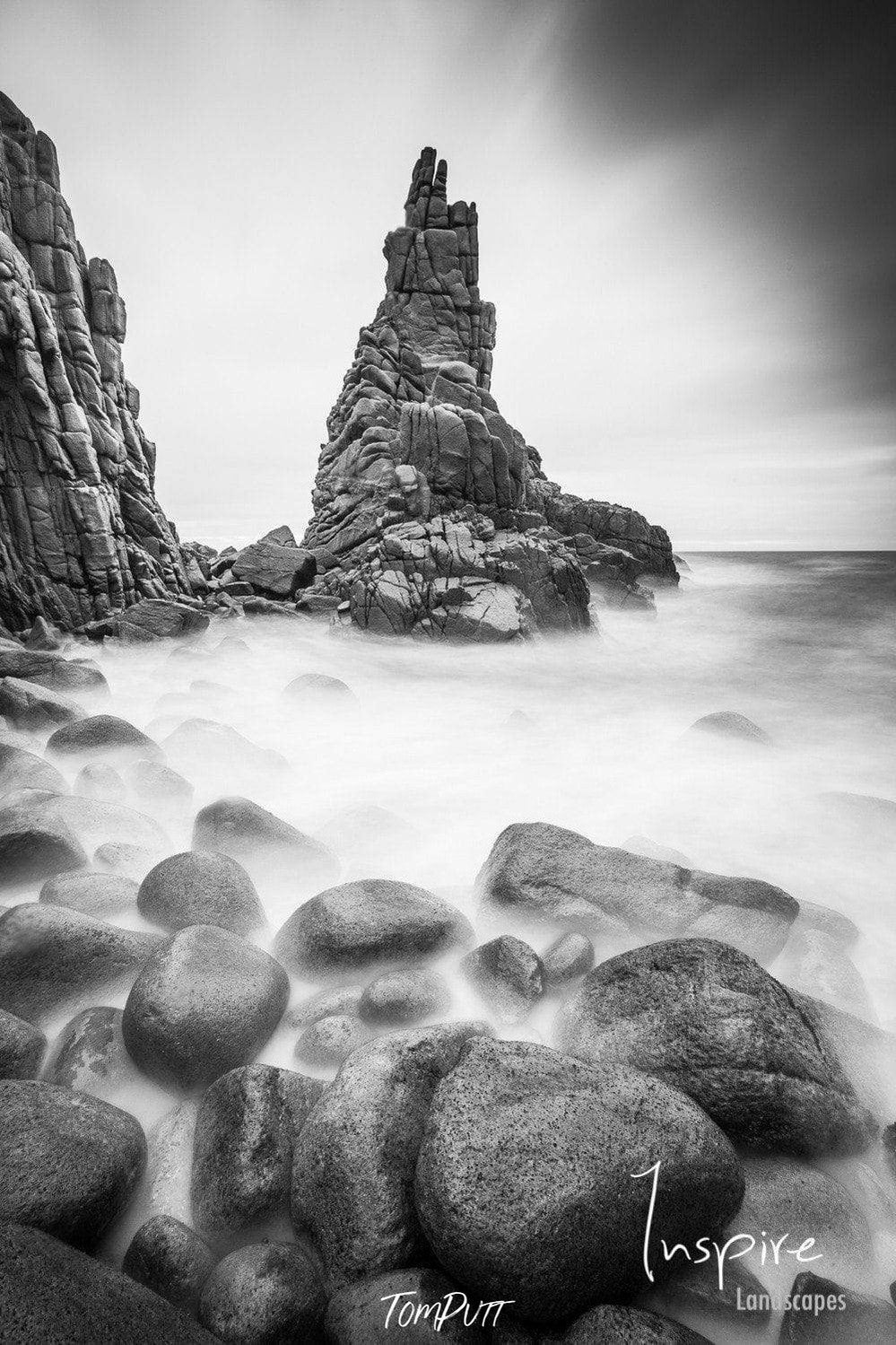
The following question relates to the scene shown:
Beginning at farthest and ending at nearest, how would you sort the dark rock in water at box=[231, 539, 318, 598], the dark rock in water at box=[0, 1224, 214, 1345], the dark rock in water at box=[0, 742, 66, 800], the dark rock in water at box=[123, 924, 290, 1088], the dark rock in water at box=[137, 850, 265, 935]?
the dark rock in water at box=[231, 539, 318, 598] < the dark rock in water at box=[0, 742, 66, 800] < the dark rock in water at box=[137, 850, 265, 935] < the dark rock in water at box=[123, 924, 290, 1088] < the dark rock in water at box=[0, 1224, 214, 1345]

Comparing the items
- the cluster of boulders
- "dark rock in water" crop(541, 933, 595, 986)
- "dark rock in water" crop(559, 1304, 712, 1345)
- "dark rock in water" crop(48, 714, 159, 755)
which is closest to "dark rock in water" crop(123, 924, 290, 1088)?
the cluster of boulders

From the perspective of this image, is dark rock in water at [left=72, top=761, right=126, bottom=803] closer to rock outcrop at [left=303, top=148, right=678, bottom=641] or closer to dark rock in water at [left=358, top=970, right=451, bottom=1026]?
dark rock in water at [left=358, top=970, right=451, bottom=1026]

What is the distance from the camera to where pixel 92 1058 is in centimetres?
286

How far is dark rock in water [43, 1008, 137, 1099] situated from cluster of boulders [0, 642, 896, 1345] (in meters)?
0.01

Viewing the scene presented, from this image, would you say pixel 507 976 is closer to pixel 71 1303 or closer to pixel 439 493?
pixel 71 1303

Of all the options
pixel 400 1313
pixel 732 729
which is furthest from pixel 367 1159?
pixel 732 729

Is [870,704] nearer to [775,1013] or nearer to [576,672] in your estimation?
[576,672]

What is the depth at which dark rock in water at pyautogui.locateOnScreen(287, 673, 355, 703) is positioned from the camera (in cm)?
1073

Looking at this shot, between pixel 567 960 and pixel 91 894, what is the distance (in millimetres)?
3177

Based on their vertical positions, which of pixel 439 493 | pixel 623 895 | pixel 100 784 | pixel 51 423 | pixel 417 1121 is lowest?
pixel 623 895

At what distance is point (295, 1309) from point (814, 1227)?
207cm

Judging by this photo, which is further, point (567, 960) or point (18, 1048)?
point (567, 960)

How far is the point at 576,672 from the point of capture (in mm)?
16297

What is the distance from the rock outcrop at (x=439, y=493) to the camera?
66.0 ft
